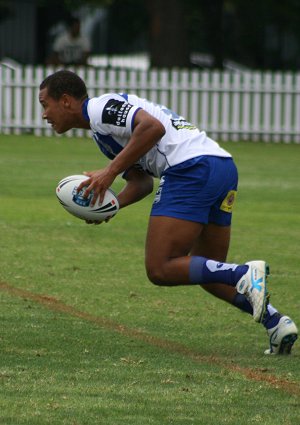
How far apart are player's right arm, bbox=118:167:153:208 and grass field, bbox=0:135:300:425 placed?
900 millimetres

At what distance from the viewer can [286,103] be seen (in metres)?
25.1

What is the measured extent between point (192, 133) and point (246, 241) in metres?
5.24

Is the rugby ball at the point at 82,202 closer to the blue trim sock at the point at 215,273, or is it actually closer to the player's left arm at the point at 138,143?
the player's left arm at the point at 138,143

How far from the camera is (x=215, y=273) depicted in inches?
288

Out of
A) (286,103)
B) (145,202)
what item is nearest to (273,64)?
(286,103)

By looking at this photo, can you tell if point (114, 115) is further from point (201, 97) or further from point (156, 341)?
point (201, 97)

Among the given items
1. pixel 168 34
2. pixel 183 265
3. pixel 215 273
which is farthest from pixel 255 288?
pixel 168 34

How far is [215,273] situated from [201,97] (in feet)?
58.8

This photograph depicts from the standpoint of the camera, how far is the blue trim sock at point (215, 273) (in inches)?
287

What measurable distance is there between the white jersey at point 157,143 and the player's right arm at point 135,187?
0.26 metres

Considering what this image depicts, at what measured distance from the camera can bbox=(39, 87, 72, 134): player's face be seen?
24.6 ft

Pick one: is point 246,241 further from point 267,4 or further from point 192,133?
point 267,4

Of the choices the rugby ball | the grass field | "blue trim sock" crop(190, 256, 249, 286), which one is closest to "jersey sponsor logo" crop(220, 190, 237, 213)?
"blue trim sock" crop(190, 256, 249, 286)

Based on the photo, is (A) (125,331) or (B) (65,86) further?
(A) (125,331)
